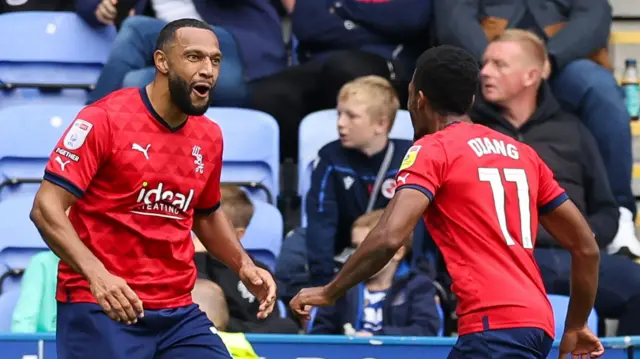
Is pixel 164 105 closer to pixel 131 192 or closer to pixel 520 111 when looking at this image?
pixel 131 192

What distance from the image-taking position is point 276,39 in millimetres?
7938

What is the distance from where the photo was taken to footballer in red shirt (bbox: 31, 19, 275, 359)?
14.1 feet

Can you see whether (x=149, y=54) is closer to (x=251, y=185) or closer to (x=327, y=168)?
(x=251, y=185)

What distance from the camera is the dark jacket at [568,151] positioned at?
6.80 meters

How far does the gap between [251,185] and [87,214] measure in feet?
9.23

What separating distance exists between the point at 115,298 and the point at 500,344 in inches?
47.8

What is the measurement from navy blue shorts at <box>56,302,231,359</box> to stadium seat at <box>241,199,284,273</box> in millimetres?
2275

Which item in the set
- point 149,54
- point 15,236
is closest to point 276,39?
point 149,54

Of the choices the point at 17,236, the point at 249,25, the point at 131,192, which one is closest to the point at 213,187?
the point at 131,192

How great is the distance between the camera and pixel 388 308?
5953 mm

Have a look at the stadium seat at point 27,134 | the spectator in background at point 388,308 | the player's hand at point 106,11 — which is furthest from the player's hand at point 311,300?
the player's hand at point 106,11

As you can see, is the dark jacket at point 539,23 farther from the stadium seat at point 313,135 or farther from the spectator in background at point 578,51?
the stadium seat at point 313,135

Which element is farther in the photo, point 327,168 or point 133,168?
point 327,168

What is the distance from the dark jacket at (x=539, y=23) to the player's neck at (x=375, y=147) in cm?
102
